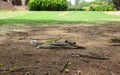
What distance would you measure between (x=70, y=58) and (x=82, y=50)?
0.86 m

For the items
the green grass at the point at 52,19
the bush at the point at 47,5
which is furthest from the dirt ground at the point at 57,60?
the bush at the point at 47,5

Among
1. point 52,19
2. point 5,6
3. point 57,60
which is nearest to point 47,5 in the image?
point 5,6

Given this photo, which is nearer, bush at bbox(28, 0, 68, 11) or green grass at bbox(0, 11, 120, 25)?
green grass at bbox(0, 11, 120, 25)

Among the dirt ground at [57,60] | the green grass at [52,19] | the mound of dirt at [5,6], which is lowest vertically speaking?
the mound of dirt at [5,6]

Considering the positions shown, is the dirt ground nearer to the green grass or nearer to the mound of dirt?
the green grass

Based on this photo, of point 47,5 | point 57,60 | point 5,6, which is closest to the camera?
point 57,60

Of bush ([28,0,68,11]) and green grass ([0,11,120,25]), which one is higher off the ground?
green grass ([0,11,120,25])

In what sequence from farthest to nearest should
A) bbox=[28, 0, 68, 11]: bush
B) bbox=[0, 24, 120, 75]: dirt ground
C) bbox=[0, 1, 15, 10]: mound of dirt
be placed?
bbox=[0, 1, 15, 10]: mound of dirt, bbox=[28, 0, 68, 11]: bush, bbox=[0, 24, 120, 75]: dirt ground

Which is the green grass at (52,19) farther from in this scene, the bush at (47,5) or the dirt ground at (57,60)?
the bush at (47,5)

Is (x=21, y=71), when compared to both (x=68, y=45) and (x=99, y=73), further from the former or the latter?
(x=68, y=45)

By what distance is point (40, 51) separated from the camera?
6.05 m

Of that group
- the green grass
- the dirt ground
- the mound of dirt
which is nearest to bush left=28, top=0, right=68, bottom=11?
the mound of dirt

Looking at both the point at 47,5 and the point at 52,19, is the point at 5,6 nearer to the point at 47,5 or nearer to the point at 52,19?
the point at 47,5

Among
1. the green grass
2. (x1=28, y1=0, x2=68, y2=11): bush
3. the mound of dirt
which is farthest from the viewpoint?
the mound of dirt
